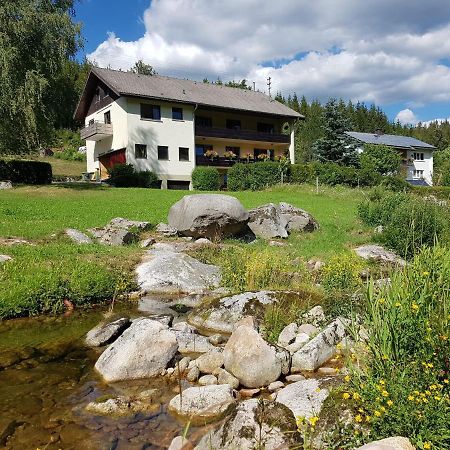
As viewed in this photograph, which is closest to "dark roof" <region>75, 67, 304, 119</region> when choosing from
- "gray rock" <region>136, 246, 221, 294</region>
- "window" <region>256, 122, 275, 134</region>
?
"window" <region>256, 122, 275, 134</region>

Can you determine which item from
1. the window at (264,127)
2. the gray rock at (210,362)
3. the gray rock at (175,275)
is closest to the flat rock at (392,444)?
the gray rock at (210,362)

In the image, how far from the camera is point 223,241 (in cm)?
1475

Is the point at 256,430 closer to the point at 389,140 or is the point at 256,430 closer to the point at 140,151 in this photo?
the point at 140,151

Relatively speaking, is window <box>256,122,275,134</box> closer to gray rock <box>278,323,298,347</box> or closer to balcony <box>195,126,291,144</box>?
balcony <box>195,126,291,144</box>

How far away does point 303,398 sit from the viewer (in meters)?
4.70

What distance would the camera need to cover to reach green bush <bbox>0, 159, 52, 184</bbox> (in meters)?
29.1

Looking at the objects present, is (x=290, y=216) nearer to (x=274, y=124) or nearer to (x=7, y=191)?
(x=7, y=191)

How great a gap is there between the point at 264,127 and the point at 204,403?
4461 cm

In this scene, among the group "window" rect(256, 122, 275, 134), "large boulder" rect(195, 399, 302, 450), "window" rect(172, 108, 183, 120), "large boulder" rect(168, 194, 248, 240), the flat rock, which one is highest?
"window" rect(172, 108, 183, 120)

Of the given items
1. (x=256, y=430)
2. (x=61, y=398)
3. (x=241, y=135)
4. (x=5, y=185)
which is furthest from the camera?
(x=241, y=135)

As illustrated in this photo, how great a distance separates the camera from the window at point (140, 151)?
→ 121 feet

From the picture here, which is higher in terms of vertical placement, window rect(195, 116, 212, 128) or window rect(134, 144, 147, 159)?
window rect(195, 116, 212, 128)

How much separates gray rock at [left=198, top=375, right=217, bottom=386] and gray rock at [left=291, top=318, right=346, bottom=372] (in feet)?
3.56

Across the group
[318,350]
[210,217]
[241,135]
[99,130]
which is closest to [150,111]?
[99,130]
